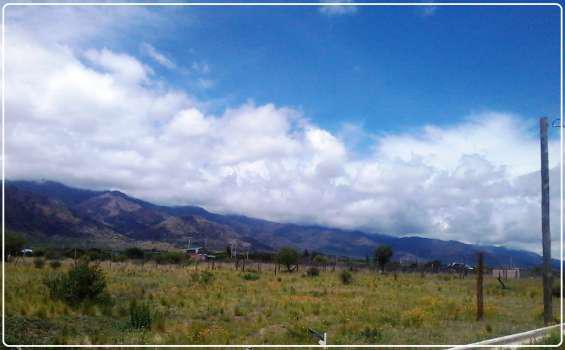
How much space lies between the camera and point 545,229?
19.5 m

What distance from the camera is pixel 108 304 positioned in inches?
842

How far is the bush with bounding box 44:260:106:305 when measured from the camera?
20953 millimetres

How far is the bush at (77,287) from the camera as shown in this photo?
2095 centimetres

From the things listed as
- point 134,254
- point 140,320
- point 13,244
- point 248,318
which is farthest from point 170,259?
point 140,320

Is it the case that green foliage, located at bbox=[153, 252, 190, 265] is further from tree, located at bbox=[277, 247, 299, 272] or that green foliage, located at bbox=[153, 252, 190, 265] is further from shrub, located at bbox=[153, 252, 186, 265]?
tree, located at bbox=[277, 247, 299, 272]

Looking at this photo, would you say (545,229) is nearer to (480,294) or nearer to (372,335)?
(480,294)

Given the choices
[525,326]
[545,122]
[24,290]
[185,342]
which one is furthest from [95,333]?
[545,122]

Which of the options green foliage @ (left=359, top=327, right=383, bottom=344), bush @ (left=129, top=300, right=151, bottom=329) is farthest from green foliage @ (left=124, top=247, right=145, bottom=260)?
green foliage @ (left=359, top=327, right=383, bottom=344)

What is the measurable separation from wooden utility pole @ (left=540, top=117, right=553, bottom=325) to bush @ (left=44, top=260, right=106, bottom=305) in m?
18.0

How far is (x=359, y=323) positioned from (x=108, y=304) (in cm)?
1037

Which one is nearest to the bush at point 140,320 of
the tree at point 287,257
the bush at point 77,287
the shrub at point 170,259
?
the bush at point 77,287

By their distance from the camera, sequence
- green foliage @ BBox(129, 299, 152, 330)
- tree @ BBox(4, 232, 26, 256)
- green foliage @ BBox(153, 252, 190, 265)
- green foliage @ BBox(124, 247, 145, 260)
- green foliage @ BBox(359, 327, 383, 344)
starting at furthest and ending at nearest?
green foliage @ BBox(124, 247, 145, 260) < green foliage @ BBox(153, 252, 190, 265) < tree @ BBox(4, 232, 26, 256) < green foliage @ BBox(129, 299, 152, 330) < green foliage @ BBox(359, 327, 383, 344)

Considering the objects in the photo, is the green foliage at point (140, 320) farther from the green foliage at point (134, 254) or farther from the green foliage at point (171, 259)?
the green foliage at point (134, 254)

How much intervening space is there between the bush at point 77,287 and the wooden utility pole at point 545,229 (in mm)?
17957
